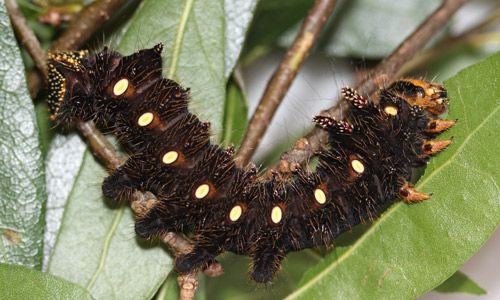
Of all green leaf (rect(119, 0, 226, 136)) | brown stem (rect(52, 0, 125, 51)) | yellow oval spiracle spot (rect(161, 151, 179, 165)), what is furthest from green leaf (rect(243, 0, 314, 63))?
yellow oval spiracle spot (rect(161, 151, 179, 165))

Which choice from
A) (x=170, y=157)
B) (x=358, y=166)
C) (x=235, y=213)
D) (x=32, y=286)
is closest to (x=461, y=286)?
(x=358, y=166)

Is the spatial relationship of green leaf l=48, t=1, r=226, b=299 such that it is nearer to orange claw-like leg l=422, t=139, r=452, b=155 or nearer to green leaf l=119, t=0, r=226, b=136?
green leaf l=119, t=0, r=226, b=136

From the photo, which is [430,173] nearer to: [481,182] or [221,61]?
[481,182]

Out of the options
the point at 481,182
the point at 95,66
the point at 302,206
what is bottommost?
the point at 302,206

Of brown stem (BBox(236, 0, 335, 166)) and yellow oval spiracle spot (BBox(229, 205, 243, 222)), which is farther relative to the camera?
brown stem (BBox(236, 0, 335, 166))

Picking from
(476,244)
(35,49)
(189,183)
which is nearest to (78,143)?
(35,49)

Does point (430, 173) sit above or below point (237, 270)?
above
